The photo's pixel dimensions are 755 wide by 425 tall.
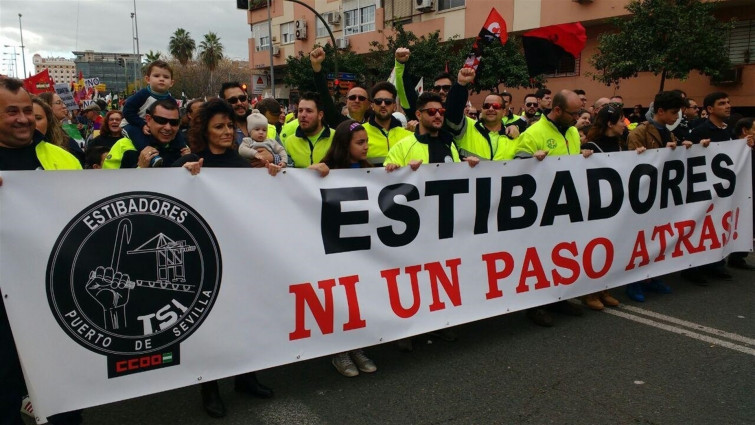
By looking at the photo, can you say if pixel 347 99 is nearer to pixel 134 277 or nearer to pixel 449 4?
pixel 134 277

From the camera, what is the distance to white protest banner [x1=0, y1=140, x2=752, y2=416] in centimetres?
275

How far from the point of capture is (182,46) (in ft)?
236

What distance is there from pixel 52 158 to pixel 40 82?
1195 centimetres

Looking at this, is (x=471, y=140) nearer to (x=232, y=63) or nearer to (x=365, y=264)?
(x=365, y=264)

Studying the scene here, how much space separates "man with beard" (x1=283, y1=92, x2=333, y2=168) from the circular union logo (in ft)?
5.62

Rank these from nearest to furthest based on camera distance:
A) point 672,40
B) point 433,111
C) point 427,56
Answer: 1. point 433,111
2. point 672,40
3. point 427,56

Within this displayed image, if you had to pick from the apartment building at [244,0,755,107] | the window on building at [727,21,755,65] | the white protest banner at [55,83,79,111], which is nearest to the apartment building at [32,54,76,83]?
the apartment building at [244,0,755,107]

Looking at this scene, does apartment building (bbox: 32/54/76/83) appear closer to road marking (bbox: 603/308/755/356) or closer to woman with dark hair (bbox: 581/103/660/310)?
woman with dark hair (bbox: 581/103/660/310)

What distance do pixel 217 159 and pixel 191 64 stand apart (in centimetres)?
7470

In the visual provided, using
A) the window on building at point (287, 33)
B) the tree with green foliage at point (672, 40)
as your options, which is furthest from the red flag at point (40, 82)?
the window on building at point (287, 33)

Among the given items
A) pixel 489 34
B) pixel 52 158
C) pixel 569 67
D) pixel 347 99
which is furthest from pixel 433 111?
pixel 569 67

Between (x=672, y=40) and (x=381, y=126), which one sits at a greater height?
(x=672, y=40)

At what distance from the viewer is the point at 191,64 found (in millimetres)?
72125

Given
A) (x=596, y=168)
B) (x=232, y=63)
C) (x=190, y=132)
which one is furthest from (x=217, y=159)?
(x=232, y=63)
